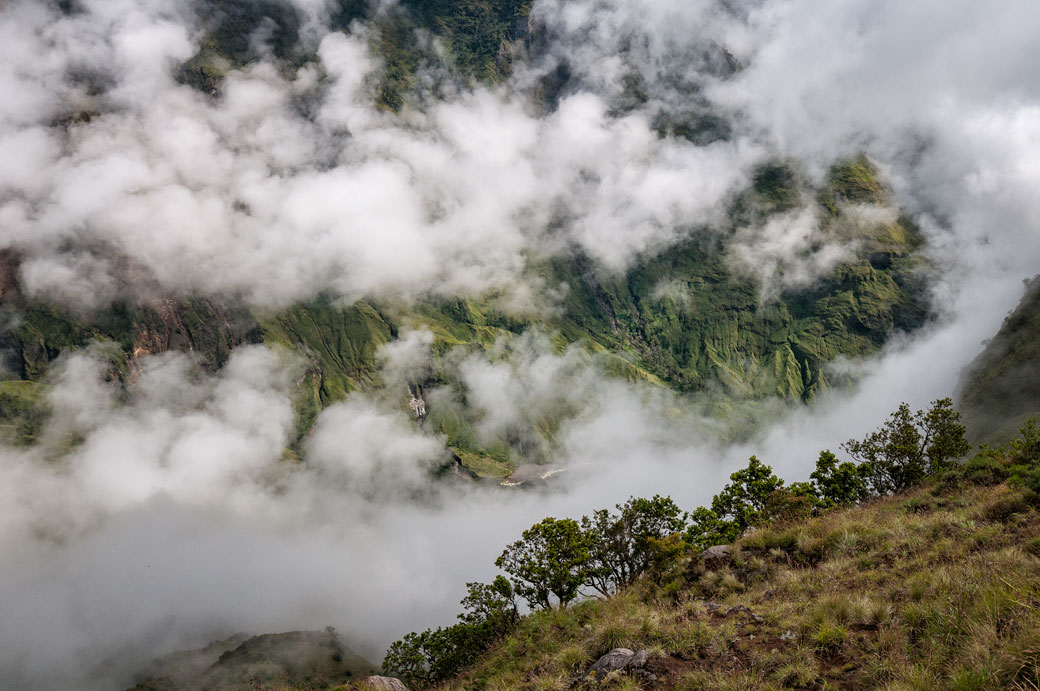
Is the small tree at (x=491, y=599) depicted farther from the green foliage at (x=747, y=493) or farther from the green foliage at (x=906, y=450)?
the green foliage at (x=906, y=450)

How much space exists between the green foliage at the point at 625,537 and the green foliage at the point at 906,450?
81.6 ft

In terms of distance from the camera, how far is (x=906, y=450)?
184 feet

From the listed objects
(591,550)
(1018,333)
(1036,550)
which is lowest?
(1036,550)

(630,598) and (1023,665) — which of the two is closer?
(1023,665)

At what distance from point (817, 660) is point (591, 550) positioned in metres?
33.9

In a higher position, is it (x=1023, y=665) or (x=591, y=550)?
(x=591, y=550)

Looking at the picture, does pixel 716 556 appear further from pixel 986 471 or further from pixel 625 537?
pixel 625 537

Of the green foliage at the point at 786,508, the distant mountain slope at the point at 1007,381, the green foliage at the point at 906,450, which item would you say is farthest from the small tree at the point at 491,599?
the distant mountain slope at the point at 1007,381

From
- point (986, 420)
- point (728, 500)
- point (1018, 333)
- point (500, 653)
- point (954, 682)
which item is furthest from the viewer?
point (1018, 333)

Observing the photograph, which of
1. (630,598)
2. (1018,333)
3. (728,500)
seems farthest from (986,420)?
(630,598)

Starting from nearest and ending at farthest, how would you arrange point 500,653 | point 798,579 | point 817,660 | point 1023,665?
1. point 1023,665
2. point 817,660
3. point 798,579
4. point 500,653

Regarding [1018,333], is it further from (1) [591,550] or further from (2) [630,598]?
(2) [630,598]

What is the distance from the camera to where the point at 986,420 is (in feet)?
401

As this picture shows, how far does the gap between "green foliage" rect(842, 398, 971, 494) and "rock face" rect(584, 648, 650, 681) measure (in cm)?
5053
